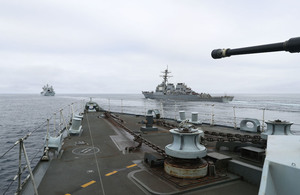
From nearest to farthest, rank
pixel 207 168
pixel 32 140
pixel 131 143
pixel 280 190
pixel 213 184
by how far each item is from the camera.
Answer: pixel 280 190 < pixel 213 184 < pixel 207 168 < pixel 131 143 < pixel 32 140

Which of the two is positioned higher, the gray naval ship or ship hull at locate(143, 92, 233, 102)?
ship hull at locate(143, 92, 233, 102)

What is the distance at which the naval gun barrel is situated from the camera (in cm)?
268

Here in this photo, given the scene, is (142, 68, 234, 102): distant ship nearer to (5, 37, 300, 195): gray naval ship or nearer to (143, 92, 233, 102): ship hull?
(143, 92, 233, 102): ship hull

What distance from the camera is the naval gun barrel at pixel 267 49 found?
2.68 m

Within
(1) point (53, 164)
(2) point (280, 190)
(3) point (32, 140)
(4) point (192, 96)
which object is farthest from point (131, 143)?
(4) point (192, 96)

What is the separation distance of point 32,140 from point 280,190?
2121 cm

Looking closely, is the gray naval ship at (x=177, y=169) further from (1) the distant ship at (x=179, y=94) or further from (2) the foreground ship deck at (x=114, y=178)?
(1) the distant ship at (x=179, y=94)

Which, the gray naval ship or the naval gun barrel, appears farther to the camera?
the gray naval ship

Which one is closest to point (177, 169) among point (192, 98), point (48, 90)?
point (192, 98)

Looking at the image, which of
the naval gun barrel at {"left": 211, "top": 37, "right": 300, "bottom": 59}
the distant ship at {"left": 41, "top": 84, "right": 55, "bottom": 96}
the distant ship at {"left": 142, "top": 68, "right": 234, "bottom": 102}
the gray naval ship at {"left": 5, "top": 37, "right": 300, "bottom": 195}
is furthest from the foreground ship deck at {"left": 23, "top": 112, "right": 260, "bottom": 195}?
the distant ship at {"left": 41, "top": 84, "right": 55, "bottom": 96}

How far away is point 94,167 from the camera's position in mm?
5840

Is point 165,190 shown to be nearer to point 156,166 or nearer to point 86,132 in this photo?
point 156,166

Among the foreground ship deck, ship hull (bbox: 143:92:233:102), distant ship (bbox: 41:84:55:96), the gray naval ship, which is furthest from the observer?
distant ship (bbox: 41:84:55:96)

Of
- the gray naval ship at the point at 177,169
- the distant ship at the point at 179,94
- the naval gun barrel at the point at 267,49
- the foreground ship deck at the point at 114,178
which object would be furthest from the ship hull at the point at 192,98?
the naval gun barrel at the point at 267,49
